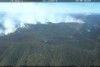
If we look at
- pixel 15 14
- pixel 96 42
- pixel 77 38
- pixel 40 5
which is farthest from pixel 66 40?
pixel 15 14

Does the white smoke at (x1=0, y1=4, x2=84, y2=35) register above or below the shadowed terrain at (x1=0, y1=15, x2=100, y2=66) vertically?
above

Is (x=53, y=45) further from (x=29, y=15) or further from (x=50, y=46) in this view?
(x=29, y=15)

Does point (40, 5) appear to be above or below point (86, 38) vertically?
above

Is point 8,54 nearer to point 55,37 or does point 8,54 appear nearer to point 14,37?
point 14,37

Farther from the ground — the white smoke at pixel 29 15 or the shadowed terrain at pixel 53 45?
the white smoke at pixel 29 15

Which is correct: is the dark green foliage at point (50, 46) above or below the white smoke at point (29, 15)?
below

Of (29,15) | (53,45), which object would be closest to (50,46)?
(53,45)

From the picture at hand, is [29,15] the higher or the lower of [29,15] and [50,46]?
the higher

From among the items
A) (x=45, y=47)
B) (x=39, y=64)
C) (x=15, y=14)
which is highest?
(x=15, y=14)

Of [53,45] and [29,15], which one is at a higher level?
[29,15]

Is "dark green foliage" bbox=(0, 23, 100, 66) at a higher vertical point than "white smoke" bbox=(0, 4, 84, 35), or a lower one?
lower

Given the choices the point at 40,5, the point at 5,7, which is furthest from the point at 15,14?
the point at 40,5
